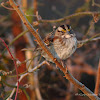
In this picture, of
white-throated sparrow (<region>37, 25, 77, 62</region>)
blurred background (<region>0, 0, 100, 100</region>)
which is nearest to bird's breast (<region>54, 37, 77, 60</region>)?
white-throated sparrow (<region>37, 25, 77, 62</region>)

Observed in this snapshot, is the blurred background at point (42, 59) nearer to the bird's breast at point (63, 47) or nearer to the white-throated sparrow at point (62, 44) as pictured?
the white-throated sparrow at point (62, 44)

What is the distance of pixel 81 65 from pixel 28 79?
1492 mm

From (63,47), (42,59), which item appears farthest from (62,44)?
(42,59)

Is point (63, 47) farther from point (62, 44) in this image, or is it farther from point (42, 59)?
point (42, 59)

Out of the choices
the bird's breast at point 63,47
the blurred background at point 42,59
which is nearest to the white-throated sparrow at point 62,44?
the bird's breast at point 63,47

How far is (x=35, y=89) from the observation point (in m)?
4.80

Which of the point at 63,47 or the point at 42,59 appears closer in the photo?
the point at 63,47

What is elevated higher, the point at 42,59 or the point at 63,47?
the point at 63,47

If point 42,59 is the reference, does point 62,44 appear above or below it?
above

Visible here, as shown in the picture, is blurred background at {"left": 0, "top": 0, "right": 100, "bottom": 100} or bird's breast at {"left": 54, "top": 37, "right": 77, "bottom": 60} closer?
bird's breast at {"left": 54, "top": 37, "right": 77, "bottom": 60}

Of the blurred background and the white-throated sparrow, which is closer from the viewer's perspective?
the white-throated sparrow

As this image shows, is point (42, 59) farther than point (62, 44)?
Yes

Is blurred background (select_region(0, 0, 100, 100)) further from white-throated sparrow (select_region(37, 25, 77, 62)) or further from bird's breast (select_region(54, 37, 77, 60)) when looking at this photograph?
bird's breast (select_region(54, 37, 77, 60))

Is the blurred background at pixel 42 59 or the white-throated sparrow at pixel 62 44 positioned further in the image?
the blurred background at pixel 42 59
